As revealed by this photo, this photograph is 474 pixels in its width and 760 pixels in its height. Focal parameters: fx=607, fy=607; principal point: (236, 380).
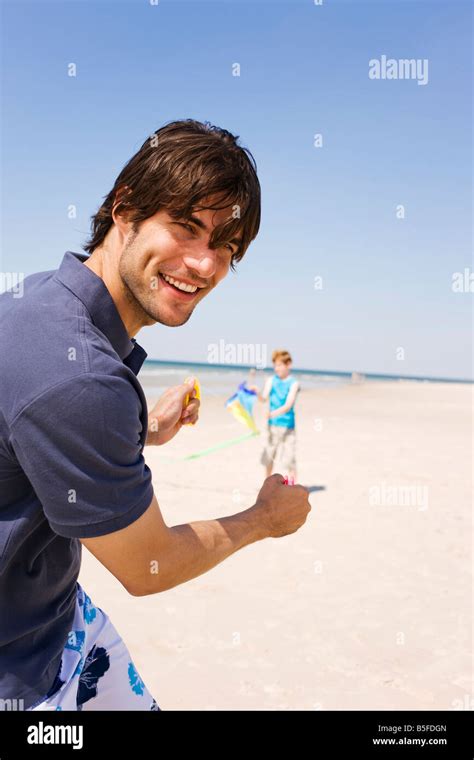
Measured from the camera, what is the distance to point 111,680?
1.89 meters

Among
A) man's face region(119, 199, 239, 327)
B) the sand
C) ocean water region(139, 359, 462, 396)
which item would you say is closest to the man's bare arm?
man's face region(119, 199, 239, 327)

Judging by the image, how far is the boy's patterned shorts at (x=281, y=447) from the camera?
8078mm

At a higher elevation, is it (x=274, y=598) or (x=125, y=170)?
(x=125, y=170)

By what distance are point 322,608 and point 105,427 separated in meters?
3.80

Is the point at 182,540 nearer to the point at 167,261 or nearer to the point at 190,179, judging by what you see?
the point at 167,261

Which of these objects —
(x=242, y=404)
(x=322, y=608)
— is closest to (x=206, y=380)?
(x=242, y=404)

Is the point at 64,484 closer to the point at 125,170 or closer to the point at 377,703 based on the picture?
the point at 125,170

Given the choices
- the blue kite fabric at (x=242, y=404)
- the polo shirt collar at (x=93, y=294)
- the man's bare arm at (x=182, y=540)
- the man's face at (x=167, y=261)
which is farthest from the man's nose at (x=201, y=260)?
the blue kite fabric at (x=242, y=404)

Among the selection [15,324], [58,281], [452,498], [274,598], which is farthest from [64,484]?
[452,498]

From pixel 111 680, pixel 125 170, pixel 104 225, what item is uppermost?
pixel 125 170

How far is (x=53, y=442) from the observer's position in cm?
127

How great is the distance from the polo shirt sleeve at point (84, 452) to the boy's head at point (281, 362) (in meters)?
6.97
